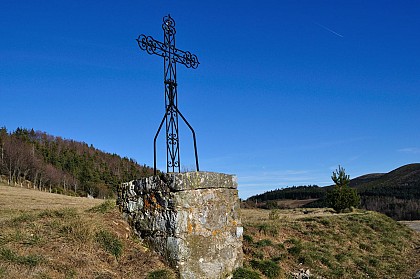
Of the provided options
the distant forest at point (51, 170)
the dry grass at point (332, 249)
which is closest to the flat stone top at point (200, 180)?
the dry grass at point (332, 249)

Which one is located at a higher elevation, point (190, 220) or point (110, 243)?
point (190, 220)

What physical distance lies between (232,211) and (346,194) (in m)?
19.5

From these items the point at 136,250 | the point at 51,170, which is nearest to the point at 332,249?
the point at 136,250

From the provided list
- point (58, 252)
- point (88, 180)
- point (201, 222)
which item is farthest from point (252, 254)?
point (88, 180)

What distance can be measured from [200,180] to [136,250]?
6.40 ft

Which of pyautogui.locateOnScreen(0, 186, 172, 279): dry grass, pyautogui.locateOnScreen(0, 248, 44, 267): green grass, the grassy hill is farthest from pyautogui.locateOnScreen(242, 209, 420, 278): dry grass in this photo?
pyautogui.locateOnScreen(0, 248, 44, 267): green grass

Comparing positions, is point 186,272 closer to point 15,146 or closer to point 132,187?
point 132,187

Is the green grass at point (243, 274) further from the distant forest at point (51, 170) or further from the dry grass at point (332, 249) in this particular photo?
the distant forest at point (51, 170)

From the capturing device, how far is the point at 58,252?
6051mm

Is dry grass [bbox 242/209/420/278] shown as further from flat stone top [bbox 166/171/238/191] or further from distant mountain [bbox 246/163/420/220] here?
distant mountain [bbox 246/163/420/220]

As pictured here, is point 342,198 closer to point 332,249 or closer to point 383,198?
point 332,249

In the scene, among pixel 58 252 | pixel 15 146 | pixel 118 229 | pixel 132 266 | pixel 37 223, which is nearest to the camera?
pixel 58 252

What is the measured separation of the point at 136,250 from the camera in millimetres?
7031

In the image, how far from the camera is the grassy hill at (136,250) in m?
5.83
